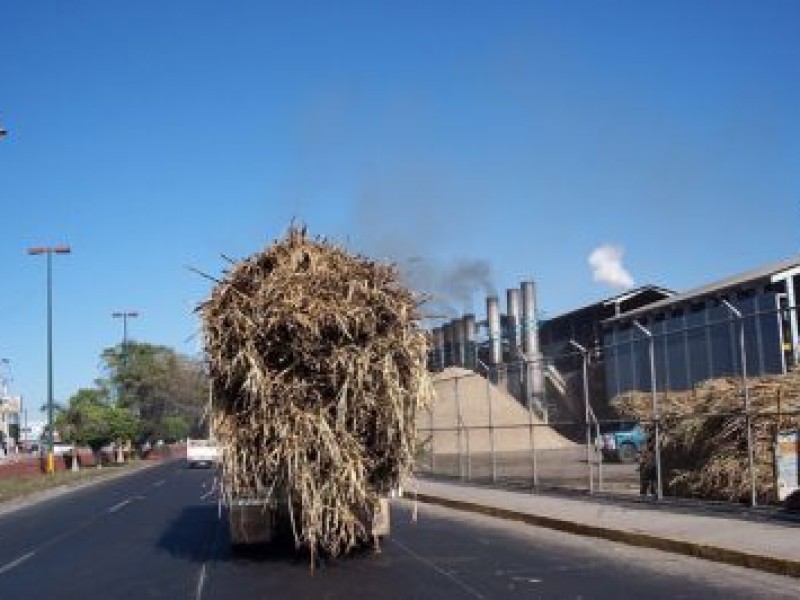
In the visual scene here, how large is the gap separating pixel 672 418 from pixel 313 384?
8.39 meters

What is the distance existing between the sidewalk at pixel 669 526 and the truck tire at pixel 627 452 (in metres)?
12.1

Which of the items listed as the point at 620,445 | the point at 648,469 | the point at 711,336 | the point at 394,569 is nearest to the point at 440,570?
the point at 394,569

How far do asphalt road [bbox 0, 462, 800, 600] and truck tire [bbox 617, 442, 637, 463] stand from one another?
1502 centimetres

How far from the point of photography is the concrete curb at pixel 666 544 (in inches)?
457

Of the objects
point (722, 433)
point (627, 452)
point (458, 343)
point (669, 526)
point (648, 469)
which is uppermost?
point (458, 343)

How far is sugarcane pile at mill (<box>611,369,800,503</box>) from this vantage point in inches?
639

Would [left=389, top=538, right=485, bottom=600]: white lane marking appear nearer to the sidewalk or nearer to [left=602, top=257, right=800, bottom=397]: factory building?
the sidewalk

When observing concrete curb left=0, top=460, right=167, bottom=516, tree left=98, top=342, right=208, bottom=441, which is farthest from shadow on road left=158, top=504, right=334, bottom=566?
tree left=98, top=342, right=208, bottom=441

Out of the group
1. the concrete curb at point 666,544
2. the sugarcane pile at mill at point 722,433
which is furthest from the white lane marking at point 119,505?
the sugarcane pile at mill at point 722,433

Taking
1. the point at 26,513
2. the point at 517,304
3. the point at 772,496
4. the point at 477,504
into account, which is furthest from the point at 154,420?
the point at 772,496

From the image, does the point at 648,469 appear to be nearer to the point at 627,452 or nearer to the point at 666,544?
the point at 666,544

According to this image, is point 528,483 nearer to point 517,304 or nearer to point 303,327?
point 303,327

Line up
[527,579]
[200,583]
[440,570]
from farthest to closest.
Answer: [440,570] < [200,583] < [527,579]

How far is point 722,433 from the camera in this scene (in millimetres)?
17047
